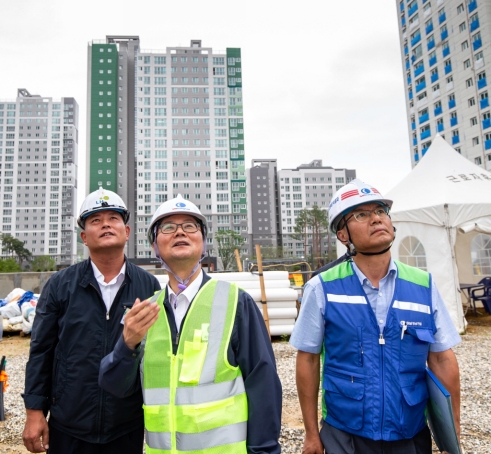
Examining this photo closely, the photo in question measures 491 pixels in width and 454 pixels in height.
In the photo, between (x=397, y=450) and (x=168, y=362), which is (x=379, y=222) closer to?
(x=397, y=450)

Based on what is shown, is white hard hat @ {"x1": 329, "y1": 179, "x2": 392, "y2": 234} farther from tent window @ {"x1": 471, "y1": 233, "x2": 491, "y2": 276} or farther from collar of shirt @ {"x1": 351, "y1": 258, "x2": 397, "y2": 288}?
tent window @ {"x1": 471, "y1": 233, "x2": 491, "y2": 276}

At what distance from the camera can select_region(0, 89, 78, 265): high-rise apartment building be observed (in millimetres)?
101000

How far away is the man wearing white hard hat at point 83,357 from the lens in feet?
6.63

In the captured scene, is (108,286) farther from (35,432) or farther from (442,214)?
(442,214)

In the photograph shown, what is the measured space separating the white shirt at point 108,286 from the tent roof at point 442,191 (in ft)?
28.1

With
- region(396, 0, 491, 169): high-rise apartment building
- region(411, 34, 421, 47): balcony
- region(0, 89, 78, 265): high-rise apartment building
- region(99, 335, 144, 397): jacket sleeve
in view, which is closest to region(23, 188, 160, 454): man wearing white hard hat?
region(99, 335, 144, 397): jacket sleeve

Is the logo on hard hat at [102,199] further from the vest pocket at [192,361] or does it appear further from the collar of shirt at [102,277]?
the vest pocket at [192,361]

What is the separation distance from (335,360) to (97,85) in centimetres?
9364

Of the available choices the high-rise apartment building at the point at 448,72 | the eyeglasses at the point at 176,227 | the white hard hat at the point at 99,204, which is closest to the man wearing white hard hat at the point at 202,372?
the eyeglasses at the point at 176,227

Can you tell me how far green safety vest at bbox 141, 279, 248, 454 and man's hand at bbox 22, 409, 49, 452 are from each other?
0.79m

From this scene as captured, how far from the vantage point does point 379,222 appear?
1.97 metres

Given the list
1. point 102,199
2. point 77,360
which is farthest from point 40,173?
point 77,360

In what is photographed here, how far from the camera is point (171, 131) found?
264 ft

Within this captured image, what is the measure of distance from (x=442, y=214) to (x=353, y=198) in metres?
8.06
